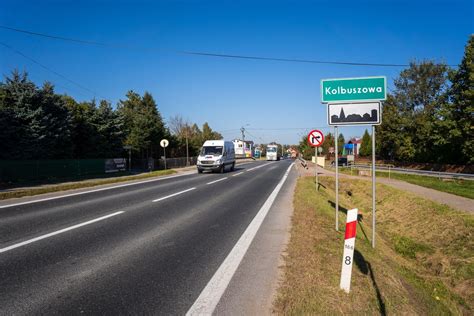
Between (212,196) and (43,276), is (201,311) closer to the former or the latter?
(43,276)

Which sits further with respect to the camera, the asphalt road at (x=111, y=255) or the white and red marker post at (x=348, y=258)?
the white and red marker post at (x=348, y=258)

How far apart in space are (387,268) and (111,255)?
4527 mm

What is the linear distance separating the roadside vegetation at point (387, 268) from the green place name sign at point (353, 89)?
2.81 m

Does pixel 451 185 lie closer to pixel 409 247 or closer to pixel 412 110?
pixel 409 247

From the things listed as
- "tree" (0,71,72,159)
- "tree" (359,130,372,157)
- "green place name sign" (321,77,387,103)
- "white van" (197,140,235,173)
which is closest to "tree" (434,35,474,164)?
"white van" (197,140,235,173)

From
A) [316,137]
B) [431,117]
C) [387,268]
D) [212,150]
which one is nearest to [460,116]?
[431,117]

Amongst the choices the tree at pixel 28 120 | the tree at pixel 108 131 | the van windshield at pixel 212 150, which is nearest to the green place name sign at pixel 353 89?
the van windshield at pixel 212 150

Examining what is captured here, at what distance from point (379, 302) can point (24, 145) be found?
23.0 m

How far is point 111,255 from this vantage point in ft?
16.0

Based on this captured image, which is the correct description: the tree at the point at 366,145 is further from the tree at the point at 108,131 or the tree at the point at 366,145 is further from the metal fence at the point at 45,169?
the metal fence at the point at 45,169

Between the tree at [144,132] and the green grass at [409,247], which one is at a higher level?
the tree at [144,132]

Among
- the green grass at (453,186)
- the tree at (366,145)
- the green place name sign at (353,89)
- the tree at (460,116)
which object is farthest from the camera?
the tree at (366,145)

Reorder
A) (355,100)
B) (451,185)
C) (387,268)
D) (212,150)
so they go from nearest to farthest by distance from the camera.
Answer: (387,268), (355,100), (451,185), (212,150)

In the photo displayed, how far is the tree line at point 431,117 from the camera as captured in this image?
3191cm
